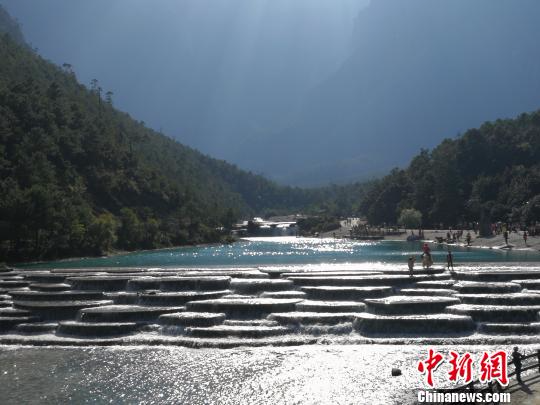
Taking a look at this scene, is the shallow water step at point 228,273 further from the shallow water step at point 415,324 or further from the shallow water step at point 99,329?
the shallow water step at point 415,324

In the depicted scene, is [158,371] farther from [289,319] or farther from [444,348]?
[444,348]

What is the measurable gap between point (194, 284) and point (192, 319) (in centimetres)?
716

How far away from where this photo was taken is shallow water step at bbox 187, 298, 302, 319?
3023 cm

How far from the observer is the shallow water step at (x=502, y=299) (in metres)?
29.6

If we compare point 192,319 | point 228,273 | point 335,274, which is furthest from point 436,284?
point 192,319

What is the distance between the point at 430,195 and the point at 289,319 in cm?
11230

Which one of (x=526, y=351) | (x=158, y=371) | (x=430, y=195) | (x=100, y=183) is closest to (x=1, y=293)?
(x=158, y=371)

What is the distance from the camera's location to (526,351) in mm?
23750

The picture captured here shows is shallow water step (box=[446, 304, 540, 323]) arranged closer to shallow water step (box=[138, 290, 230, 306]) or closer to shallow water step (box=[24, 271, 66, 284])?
shallow water step (box=[138, 290, 230, 306])

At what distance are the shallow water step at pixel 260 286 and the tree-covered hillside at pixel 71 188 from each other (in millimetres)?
38054

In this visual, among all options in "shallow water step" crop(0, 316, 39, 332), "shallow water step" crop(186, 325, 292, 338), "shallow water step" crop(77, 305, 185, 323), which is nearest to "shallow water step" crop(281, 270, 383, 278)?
"shallow water step" crop(77, 305, 185, 323)

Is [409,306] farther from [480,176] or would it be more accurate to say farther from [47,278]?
[480,176]

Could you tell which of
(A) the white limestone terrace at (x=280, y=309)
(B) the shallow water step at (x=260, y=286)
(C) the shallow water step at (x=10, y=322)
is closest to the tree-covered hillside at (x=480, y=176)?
(A) the white limestone terrace at (x=280, y=309)

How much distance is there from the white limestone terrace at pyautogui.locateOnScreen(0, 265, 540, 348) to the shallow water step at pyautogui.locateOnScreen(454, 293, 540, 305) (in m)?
0.04
